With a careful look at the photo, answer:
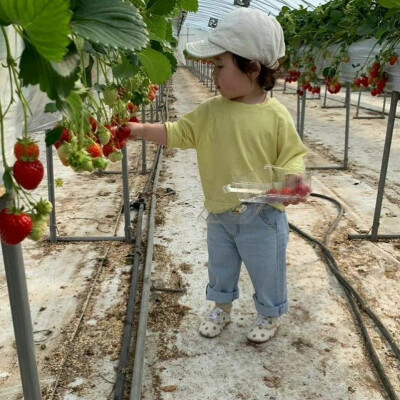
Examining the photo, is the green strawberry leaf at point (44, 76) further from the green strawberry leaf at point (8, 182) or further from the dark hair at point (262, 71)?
the dark hair at point (262, 71)

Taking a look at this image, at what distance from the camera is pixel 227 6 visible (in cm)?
1350

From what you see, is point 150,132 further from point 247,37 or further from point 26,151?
point 26,151

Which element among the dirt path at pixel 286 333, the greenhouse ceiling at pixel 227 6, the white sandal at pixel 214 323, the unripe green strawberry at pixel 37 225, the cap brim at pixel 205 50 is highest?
the greenhouse ceiling at pixel 227 6

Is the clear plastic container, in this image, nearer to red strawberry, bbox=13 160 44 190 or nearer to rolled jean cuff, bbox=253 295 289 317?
rolled jean cuff, bbox=253 295 289 317

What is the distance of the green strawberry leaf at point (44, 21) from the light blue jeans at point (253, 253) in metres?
1.31

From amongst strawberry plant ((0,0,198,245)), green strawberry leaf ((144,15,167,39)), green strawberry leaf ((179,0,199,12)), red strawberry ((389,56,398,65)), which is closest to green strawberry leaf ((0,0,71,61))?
strawberry plant ((0,0,198,245))

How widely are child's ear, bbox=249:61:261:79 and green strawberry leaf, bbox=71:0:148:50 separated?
1.08 m

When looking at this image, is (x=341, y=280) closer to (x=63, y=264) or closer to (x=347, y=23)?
(x=63, y=264)

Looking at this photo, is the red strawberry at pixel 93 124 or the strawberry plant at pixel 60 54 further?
the red strawberry at pixel 93 124

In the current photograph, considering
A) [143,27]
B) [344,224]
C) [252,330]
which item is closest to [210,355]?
[252,330]

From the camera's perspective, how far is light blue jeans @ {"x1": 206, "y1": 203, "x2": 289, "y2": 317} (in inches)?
71.7

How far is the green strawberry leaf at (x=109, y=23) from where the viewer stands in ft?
1.88

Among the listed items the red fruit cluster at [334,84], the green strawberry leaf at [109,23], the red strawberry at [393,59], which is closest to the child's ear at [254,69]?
the green strawberry leaf at [109,23]

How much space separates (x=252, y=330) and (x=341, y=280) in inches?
29.0
